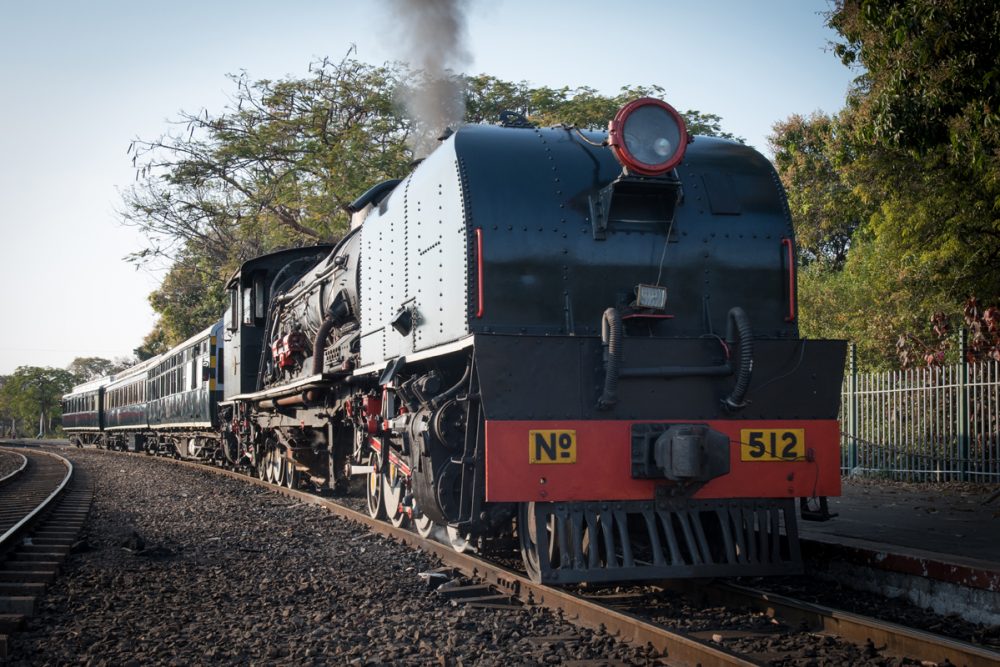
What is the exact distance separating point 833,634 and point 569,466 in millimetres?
1571

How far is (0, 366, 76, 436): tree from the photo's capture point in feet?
297

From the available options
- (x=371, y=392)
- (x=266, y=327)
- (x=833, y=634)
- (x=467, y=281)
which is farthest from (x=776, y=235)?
(x=266, y=327)

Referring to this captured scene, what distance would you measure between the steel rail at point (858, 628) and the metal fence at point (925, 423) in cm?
681

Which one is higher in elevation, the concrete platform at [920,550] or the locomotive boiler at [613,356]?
the locomotive boiler at [613,356]

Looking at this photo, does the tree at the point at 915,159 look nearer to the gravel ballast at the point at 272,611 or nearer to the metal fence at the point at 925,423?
the metal fence at the point at 925,423

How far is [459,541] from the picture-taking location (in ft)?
22.5

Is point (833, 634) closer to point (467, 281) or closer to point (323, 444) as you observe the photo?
point (467, 281)

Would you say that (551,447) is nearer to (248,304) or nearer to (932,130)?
(932,130)

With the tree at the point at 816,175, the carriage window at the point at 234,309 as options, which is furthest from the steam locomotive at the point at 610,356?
the carriage window at the point at 234,309

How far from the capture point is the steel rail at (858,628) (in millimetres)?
3938

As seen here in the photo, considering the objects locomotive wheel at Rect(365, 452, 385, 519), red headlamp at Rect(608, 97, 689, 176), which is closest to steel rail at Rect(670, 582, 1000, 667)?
red headlamp at Rect(608, 97, 689, 176)

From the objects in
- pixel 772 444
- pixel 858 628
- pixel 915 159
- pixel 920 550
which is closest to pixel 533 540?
pixel 772 444

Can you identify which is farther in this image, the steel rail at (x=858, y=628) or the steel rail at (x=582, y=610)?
the steel rail at (x=582, y=610)

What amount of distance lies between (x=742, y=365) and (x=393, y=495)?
409 centimetres
